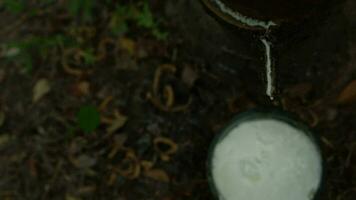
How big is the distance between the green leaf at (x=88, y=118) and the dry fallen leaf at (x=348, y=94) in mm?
800

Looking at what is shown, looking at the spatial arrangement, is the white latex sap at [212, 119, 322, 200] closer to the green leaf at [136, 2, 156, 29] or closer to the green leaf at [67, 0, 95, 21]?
the green leaf at [136, 2, 156, 29]

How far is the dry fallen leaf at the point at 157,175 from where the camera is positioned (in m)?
1.66

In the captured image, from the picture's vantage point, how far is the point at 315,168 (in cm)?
135

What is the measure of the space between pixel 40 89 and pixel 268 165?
3.02 ft

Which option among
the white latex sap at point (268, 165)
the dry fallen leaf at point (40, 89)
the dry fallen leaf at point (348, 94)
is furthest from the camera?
the dry fallen leaf at point (40, 89)

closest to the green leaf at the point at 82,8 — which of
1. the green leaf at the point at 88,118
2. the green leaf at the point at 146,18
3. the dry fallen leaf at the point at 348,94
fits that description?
the green leaf at the point at 146,18

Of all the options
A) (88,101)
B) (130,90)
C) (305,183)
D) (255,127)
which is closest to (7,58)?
(88,101)

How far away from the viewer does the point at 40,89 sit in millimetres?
1831

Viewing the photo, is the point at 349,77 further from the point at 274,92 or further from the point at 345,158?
the point at 274,92

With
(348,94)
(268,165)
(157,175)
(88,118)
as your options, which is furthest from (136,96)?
(348,94)

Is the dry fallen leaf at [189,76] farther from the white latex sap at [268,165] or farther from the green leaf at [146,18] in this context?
the white latex sap at [268,165]

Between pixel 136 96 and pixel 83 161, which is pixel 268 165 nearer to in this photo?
pixel 136 96

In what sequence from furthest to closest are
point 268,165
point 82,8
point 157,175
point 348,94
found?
point 82,8 < point 157,175 < point 348,94 < point 268,165

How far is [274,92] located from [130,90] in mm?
592
